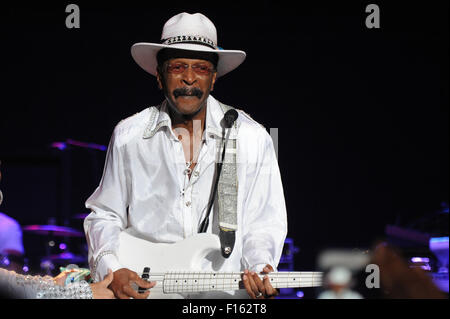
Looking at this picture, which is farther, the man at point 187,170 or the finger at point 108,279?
the man at point 187,170

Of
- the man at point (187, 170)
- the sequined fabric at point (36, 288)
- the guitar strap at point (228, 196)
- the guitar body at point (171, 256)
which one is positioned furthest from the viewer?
the man at point (187, 170)

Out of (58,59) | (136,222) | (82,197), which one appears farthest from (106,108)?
(136,222)

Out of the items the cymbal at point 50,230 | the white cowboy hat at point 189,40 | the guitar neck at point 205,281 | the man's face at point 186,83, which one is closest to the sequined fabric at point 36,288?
the guitar neck at point 205,281

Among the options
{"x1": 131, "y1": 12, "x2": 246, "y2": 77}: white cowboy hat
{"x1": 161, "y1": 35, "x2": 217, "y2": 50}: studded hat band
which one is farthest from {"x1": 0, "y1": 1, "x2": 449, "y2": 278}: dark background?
{"x1": 161, "y1": 35, "x2": 217, "y2": 50}: studded hat band

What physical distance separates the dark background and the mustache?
2385 millimetres

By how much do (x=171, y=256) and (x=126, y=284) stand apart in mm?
308

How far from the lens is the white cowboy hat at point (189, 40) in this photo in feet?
11.9

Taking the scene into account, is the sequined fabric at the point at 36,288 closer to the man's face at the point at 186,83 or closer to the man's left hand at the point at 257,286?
the man's left hand at the point at 257,286

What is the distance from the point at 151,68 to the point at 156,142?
21.3 inches

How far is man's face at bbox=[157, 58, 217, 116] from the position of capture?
3621mm

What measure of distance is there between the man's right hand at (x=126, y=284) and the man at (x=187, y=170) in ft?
0.99

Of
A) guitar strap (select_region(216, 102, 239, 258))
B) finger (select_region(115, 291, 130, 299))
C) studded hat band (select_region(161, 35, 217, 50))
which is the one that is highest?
studded hat band (select_region(161, 35, 217, 50))

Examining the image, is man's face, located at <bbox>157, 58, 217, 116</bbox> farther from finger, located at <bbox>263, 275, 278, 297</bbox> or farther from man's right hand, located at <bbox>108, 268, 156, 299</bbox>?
finger, located at <bbox>263, 275, 278, 297</bbox>

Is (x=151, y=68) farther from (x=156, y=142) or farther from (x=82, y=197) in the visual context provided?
(x=82, y=197)
